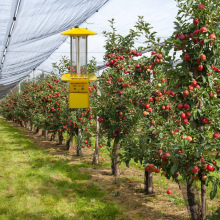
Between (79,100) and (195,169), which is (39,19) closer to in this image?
(79,100)

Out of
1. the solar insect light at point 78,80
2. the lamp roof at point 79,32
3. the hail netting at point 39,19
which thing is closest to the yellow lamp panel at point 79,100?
the solar insect light at point 78,80

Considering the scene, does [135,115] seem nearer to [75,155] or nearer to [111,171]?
[111,171]

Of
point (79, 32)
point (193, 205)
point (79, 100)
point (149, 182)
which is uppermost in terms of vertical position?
point (79, 32)

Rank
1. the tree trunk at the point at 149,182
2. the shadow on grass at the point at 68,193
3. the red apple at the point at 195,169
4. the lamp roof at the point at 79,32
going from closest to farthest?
the red apple at the point at 195,169, the lamp roof at the point at 79,32, the shadow on grass at the point at 68,193, the tree trunk at the point at 149,182

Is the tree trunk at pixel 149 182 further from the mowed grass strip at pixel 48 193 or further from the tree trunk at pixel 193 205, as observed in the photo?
the tree trunk at pixel 193 205

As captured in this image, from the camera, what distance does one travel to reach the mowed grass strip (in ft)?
17.2

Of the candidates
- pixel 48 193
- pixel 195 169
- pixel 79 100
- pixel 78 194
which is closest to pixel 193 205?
pixel 195 169

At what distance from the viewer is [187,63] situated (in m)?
3.54

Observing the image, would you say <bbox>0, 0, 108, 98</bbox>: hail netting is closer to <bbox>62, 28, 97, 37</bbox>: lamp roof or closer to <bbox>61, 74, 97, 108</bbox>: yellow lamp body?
<bbox>62, 28, 97, 37</bbox>: lamp roof

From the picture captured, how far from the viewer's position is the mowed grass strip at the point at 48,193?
523cm

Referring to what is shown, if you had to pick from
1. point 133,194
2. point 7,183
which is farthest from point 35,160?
point 133,194

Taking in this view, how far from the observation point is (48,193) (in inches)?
248

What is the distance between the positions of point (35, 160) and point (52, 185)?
9.41ft

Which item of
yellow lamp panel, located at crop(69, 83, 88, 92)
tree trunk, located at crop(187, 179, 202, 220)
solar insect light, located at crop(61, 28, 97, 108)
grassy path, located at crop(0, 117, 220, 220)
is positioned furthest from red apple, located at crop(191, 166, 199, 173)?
grassy path, located at crop(0, 117, 220, 220)
